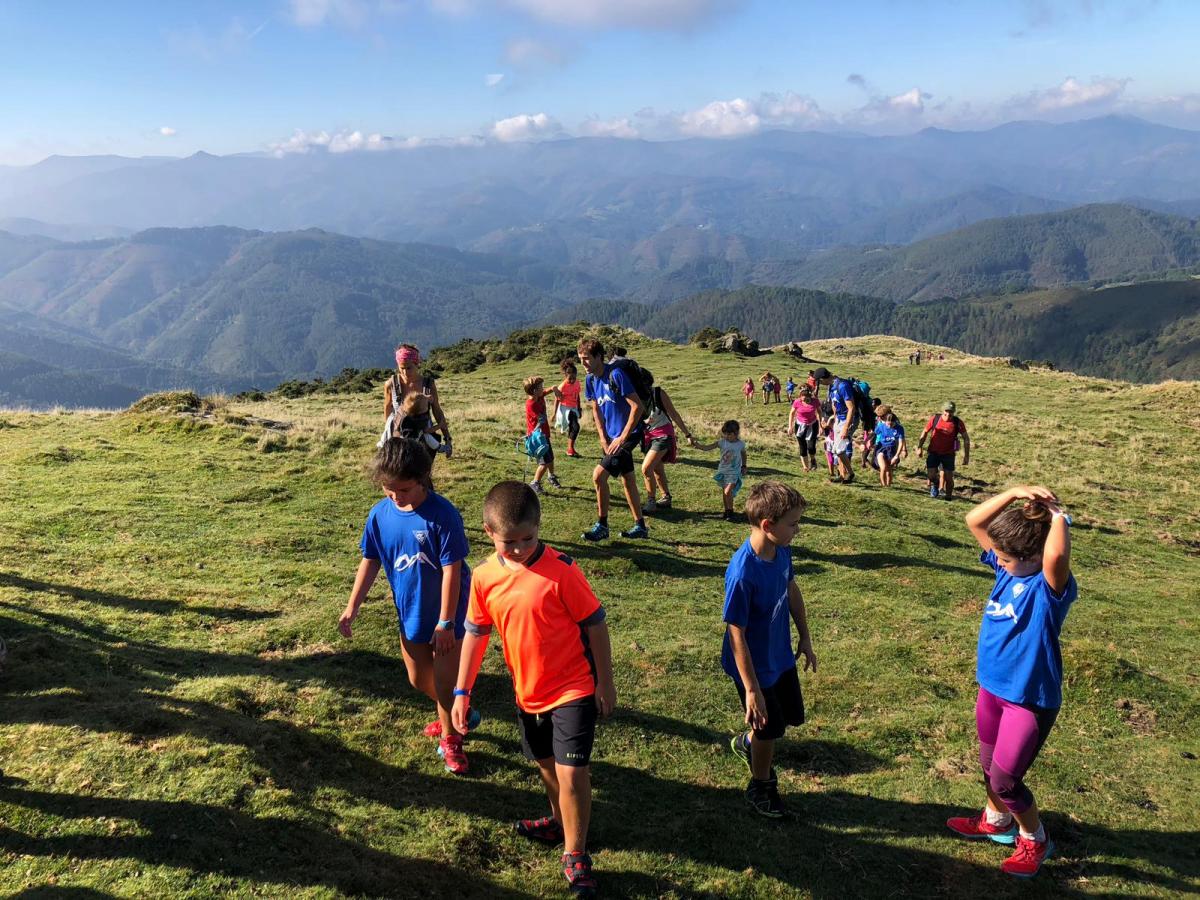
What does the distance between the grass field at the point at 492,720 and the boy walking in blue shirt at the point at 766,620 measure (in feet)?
2.78

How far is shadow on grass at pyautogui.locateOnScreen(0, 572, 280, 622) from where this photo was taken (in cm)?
741

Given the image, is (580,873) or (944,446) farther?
(944,446)

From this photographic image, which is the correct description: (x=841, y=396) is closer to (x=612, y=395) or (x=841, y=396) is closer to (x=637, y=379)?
(x=637, y=379)

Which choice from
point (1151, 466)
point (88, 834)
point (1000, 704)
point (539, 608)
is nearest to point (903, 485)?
point (1151, 466)

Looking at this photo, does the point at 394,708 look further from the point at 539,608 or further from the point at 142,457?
the point at 142,457

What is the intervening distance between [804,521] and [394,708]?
830cm

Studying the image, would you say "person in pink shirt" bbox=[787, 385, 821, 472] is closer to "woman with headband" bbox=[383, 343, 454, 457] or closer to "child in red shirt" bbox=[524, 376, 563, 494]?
"child in red shirt" bbox=[524, 376, 563, 494]

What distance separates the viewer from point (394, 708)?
5.78m

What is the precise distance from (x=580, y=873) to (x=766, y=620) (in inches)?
71.9

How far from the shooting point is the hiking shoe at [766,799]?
4793mm

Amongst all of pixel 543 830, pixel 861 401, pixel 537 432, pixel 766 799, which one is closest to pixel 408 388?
pixel 537 432

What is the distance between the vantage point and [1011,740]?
4148 mm

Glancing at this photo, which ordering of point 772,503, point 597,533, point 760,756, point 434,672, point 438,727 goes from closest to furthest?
1. point 772,503
2. point 760,756
3. point 434,672
4. point 438,727
5. point 597,533

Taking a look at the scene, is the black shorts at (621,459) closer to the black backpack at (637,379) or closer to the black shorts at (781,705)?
the black backpack at (637,379)
